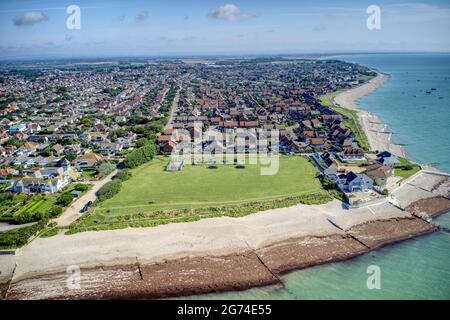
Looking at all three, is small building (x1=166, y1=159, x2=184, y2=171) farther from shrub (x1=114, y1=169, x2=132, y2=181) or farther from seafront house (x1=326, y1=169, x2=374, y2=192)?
seafront house (x1=326, y1=169, x2=374, y2=192)

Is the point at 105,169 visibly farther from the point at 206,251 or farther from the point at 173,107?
the point at 173,107

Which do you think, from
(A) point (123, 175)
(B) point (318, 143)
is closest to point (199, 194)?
(A) point (123, 175)

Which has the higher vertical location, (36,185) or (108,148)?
(108,148)

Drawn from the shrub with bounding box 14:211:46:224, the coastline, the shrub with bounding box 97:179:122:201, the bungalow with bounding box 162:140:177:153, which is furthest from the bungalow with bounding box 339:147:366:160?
the shrub with bounding box 14:211:46:224

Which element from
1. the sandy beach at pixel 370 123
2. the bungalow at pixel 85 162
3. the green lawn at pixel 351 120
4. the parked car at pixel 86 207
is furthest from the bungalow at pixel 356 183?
the bungalow at pixel 85 162

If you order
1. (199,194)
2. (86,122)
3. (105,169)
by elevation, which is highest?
(86,122)

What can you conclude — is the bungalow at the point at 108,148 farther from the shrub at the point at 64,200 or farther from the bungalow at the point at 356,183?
the bungalow at the point at 356,183
